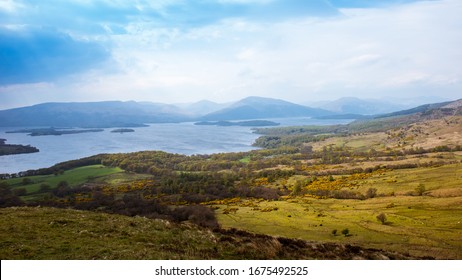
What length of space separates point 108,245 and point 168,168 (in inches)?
5561

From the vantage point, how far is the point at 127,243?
2514cm

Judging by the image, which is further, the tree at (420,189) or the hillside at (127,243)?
the tree at (420,189)

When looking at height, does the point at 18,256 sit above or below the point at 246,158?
above

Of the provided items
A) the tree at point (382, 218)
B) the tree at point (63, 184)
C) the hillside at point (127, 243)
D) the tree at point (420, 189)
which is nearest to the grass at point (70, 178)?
the tree at point (63, 184)

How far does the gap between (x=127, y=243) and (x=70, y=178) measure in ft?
419

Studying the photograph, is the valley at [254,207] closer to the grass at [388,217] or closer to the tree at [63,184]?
the grass at [388,217]

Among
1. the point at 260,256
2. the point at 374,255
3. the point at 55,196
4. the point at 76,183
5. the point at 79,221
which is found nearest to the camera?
the point at 260,256

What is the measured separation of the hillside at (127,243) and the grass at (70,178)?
100888 millimetres

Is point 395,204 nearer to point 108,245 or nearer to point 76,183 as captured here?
point 108,245

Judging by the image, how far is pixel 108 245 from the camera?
23859mm

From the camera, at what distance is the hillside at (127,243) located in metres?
22.0

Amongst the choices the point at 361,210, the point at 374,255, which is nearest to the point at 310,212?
the point at 361,210

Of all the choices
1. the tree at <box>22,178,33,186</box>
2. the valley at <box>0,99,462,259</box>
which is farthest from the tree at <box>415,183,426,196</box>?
the tree at <box>22,178,33,186</box>
